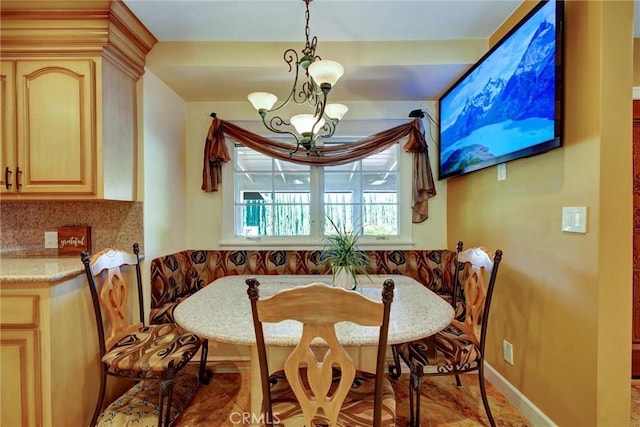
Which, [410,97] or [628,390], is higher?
[410,97]

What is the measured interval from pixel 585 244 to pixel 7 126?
125 inches

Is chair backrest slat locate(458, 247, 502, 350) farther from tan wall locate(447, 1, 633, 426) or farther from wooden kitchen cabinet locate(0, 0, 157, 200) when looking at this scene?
wooden kitchen cabinet locate(0, 0, 157, 200)

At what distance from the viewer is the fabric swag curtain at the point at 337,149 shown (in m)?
2.63

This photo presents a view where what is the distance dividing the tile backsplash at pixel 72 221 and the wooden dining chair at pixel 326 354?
5.22ft

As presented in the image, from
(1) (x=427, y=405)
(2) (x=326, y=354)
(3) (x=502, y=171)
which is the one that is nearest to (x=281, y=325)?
(2) (x=326, y=354)

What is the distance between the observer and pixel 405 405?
1.84 m

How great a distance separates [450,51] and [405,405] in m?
2.42

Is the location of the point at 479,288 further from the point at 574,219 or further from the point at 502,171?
the point at 502,171

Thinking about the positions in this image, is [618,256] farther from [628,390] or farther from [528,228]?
[628,390]

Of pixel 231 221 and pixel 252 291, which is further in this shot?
pixel 231 221

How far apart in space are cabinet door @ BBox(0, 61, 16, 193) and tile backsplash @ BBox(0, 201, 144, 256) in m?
0.34

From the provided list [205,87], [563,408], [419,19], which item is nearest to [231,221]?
[205,87]

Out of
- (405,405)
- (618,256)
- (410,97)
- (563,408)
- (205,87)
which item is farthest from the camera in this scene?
(410,97)

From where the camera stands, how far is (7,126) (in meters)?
1.75
